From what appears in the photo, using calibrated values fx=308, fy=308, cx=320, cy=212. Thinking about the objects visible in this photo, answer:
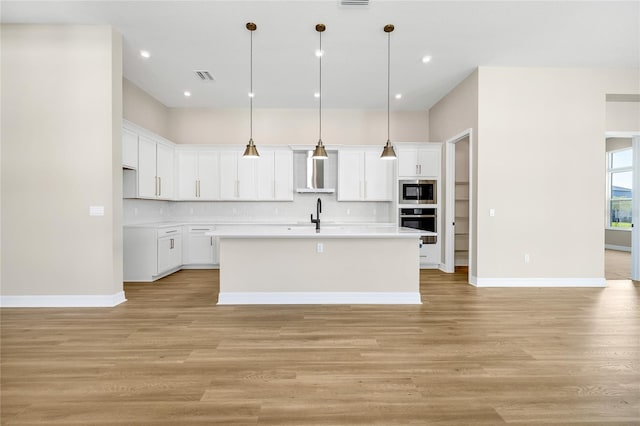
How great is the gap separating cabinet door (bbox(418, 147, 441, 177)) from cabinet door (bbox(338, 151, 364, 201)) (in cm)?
121

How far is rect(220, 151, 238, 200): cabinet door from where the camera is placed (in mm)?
6547

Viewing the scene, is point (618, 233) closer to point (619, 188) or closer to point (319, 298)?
point (619, 188)

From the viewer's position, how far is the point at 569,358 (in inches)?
99.0

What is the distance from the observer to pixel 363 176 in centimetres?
662

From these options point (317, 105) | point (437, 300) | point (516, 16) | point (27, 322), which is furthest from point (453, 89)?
point (27, 322)

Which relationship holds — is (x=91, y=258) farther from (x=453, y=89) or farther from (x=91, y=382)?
(x=453, y=89)

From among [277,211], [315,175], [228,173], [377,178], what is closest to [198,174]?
[228,173]

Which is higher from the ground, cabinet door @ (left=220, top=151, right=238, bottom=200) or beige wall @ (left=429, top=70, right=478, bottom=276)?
beige wall @ (left=429, top=70, right=478, bottom=276)

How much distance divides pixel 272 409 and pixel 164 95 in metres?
6.15

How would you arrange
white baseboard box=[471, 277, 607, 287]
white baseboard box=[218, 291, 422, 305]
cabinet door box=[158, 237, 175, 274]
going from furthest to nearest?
cabinet door box=[158, 237, 175, 274] < white baseboard box=[471, 277, 607, 287] < white baseboard box=[218, 291, 422, 305]

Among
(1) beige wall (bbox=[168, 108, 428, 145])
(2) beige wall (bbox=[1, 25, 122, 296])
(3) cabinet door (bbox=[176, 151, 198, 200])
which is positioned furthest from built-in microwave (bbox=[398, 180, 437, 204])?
(2) beige wall (bbox=[1, 25, 122, 296])

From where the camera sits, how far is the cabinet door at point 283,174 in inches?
260

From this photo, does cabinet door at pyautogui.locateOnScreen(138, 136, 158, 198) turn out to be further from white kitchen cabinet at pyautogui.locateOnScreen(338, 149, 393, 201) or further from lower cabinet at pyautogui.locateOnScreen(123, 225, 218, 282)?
white kitchen cabinet at pyautogui.locateOnScreen(338, 149, 393, 201)

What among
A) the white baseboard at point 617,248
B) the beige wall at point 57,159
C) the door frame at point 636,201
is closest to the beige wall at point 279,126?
the beige wall at point 57,159
